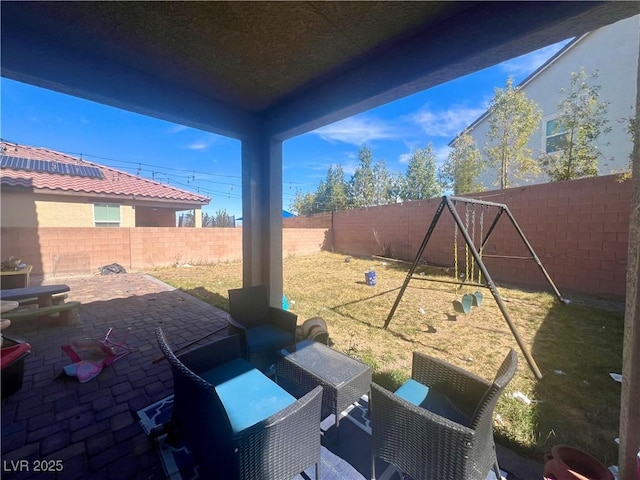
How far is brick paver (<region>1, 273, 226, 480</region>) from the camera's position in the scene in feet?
5.57

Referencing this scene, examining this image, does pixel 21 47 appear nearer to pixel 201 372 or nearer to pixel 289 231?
pixel 201 372

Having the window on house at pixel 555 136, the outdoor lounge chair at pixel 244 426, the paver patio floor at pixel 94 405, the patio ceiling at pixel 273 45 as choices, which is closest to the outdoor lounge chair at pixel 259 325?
the outdoor lounge chair at pixel 244 426

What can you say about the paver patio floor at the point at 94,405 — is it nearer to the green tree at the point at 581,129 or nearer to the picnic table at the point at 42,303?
the picnic table at the point at 42,303

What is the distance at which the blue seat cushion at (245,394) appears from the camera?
155 cm

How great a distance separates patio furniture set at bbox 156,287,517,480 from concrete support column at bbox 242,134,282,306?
151 centimetres

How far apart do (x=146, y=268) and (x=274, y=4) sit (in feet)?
32.4

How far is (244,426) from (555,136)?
12.3 metres

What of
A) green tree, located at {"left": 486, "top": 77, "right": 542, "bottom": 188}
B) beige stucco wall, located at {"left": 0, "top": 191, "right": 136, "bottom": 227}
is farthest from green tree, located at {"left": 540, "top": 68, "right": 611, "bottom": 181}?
beige stucco wall, located at {"left": 0, "top": 191, "right": 136, "bottom": 227}

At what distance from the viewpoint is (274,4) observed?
163 centimetres

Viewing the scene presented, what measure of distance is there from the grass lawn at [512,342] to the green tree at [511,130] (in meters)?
5.56

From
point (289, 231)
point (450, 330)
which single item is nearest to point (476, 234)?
point (450, 330)

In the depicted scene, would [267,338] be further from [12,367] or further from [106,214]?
[106,214]

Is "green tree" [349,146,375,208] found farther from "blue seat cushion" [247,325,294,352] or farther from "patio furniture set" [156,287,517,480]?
"patio furniture set" [156,287,517,480]

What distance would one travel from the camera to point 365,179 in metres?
25.1
